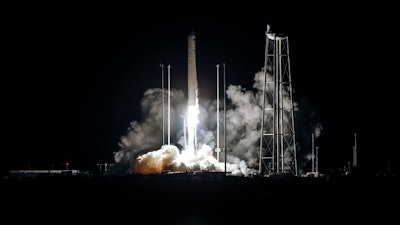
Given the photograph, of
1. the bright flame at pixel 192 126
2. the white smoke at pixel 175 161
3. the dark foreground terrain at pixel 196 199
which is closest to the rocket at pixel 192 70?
the bright flame at pixel 192 126

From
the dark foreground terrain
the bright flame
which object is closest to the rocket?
the bright flame

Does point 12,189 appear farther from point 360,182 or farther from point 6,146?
point 6,146

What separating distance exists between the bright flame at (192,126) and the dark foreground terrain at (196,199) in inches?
325

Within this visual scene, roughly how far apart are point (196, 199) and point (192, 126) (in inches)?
1015

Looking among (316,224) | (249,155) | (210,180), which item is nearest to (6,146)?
(249,155)

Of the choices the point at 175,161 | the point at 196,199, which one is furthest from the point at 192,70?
the point at 196,199

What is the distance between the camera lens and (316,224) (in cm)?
6531

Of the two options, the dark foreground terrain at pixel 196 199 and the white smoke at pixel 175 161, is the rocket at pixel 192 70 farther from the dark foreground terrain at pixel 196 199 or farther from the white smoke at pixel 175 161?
the dark foreground terrain at pixel 196 199

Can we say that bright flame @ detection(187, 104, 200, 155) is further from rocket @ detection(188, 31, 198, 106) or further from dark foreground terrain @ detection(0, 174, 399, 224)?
dark foreground terrain @ detection(0, 174, 399, 224)

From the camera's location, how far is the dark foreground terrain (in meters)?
69.4

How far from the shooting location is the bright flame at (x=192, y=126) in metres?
110

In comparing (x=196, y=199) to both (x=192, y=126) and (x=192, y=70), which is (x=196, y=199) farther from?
(x=192, y=126)

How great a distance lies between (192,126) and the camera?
366 ft

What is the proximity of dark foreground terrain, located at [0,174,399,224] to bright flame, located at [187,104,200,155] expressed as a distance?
8.26 meters
